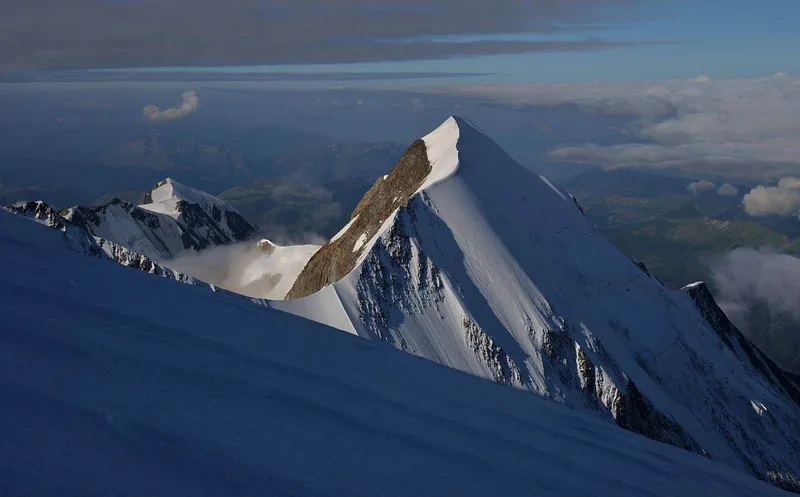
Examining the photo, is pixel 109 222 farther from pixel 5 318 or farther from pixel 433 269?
pixel 5 318

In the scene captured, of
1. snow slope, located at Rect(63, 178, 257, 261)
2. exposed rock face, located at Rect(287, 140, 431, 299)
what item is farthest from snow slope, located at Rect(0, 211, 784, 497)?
snow slope, located at Rect(63, 178, 257, 261)

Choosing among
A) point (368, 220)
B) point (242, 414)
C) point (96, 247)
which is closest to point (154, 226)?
point (368, 220)

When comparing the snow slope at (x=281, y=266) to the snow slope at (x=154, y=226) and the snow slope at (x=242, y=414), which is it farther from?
the snow slope at (x=242, y=414)

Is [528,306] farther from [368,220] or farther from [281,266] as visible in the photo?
[281,266]

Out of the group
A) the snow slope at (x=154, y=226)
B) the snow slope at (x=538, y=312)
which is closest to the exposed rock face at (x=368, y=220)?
the snow slope at (x=538, y=312)

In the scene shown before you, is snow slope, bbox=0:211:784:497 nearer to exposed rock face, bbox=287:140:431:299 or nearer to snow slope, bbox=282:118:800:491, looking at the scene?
snow slope, bbox=282:118:800:491
